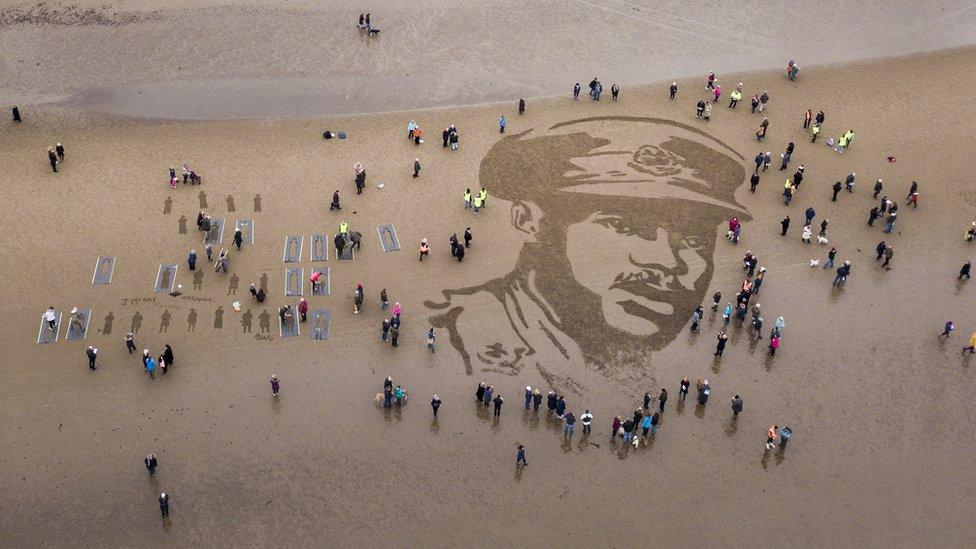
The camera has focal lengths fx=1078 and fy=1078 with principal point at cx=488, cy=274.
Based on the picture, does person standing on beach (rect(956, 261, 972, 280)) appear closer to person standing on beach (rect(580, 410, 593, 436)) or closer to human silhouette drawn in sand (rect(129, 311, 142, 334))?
person standing on beach (rect(580, 410, 593, 436))

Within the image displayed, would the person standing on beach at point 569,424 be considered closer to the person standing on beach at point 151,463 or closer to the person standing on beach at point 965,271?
the person standing on beach at point 151,463

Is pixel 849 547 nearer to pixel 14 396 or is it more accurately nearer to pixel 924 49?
pixel 14 396

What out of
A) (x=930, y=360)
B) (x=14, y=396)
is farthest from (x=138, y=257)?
(x=930, y=360)

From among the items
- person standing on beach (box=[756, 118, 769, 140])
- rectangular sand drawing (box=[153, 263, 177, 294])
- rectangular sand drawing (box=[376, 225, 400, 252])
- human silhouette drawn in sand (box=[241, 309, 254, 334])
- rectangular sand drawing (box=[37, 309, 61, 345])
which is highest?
person standing on beach (box=[756, 118, 769, 140])

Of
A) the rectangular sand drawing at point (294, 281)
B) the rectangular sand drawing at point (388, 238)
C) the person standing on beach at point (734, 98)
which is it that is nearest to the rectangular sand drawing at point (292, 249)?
the rectangular sand drawing at point (294, 281)

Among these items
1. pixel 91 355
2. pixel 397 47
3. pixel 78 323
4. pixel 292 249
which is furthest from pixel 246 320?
pixel 397 47

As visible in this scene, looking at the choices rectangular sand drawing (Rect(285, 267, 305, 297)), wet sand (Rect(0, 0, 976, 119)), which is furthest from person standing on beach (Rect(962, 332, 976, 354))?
rectangular sand drawing (Rect(285, 267, 305, 297))
